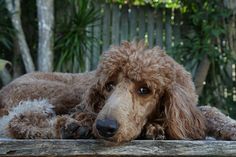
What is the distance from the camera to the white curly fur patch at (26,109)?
3.23 m

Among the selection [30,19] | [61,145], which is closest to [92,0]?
[30,19]

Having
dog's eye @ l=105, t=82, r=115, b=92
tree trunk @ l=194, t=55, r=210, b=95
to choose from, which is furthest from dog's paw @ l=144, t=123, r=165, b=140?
tree trunk @ l=194, t=55, r=210, b=95

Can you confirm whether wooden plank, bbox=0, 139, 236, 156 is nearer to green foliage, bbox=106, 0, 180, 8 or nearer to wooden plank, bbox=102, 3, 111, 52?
wooden plank, bbox=102, 3, 111, 52

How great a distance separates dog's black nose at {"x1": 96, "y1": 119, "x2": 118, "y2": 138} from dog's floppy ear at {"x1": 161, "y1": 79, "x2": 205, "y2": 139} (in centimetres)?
43

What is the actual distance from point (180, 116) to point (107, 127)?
53 cm

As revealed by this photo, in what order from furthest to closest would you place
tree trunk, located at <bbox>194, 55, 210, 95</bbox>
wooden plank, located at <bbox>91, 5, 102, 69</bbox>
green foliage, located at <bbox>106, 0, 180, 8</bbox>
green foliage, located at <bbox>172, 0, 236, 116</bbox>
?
green foliage, located at <bbox>106, 0, 180, 8</bbox> < wooden plank, located at <bbox>91, 5, 102, 69</bbox> < tree trunk, located at <bbox>194, 55, 210, 95</bbox> < green foliage, located at <bbox>172, 0, 236, 116</bbox>

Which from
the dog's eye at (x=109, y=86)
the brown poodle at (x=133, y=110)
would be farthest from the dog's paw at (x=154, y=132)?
the dog's eye at (x=109, y=86)

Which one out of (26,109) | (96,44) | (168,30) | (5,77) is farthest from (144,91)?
(168,30)

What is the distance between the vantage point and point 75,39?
316 inches

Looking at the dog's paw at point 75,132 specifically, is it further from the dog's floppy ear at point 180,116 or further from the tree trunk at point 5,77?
the tree trunk at point 5,77

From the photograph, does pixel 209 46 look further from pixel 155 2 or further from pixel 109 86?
pixel 109 86

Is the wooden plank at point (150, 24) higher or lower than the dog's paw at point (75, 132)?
higher

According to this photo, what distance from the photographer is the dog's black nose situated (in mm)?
2633

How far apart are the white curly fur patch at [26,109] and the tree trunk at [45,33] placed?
12.5ft
